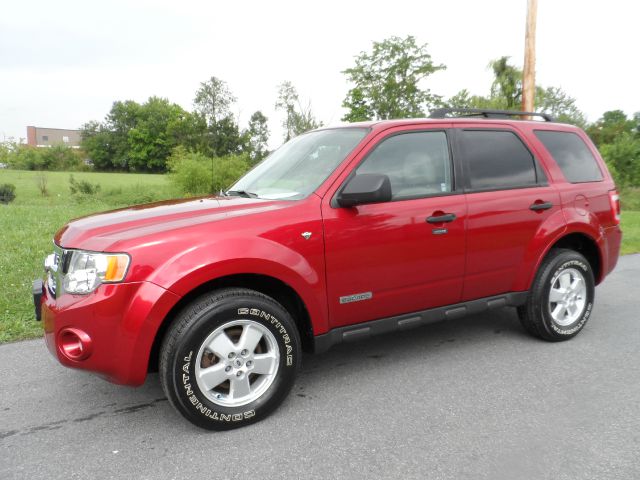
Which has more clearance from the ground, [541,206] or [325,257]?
[541,206]

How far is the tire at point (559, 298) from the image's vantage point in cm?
414

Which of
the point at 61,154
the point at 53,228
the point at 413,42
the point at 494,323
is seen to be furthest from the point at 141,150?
the point at 494,323

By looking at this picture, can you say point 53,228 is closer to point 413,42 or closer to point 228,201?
point 228,201

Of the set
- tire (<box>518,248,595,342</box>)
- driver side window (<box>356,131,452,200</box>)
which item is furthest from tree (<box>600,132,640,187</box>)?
driver side window (<box>356,131,452,200</box>)

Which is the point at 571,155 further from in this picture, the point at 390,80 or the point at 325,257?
the point at 390,80

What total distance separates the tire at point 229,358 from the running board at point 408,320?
0.28 m

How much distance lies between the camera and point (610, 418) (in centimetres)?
296

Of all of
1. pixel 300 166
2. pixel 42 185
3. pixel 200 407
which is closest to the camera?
pixel 200 407

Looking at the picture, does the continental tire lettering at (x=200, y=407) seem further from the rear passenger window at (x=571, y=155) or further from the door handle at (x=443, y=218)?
the rear passenger window at (x=571, y=155)

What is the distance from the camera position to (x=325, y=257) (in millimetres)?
3105

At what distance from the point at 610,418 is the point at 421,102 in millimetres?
30964

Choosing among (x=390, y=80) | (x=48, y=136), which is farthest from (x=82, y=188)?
(x=48, y=136)

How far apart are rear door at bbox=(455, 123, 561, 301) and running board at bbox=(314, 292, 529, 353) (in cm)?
7

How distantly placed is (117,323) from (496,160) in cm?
299
